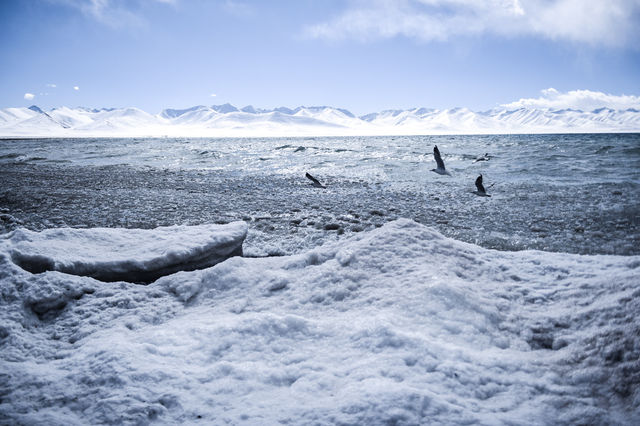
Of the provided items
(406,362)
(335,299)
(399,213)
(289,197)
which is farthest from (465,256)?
(289,197)

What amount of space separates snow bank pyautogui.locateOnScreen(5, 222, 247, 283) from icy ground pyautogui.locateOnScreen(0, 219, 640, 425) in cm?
22

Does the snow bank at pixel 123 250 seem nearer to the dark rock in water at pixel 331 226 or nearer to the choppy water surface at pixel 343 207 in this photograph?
the choppy water surface at pixel 343 207

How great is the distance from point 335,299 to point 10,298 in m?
2.04

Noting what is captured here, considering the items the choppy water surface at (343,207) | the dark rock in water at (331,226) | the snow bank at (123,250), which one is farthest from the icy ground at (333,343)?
the dark rock in water at (331,226)

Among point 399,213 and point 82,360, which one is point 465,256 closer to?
point 82,360

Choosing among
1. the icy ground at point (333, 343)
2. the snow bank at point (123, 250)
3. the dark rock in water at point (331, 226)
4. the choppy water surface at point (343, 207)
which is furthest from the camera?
the dark rock in water at point (331, 226)

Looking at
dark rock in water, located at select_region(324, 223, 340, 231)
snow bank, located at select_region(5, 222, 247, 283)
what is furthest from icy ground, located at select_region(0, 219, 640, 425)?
dark rock in water, located at select_region(324, 223, 340, 231)

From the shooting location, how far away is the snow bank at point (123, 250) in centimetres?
268

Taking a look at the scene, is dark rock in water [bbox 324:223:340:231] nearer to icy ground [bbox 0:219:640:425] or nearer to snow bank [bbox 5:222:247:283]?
snow bank [bbox 5:222:247:283]

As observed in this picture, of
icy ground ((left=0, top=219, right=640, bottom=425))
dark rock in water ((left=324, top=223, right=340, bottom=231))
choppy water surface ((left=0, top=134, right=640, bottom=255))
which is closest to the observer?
icy ground ((left=0, top=219, right=640, bottom=425))

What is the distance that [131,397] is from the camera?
5.01ft

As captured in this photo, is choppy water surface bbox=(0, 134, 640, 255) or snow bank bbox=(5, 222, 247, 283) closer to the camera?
snow bank bbox=(5, 222, 247, 283)

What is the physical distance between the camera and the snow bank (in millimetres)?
2684

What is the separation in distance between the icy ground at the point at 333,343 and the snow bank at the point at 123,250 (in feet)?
0.71
